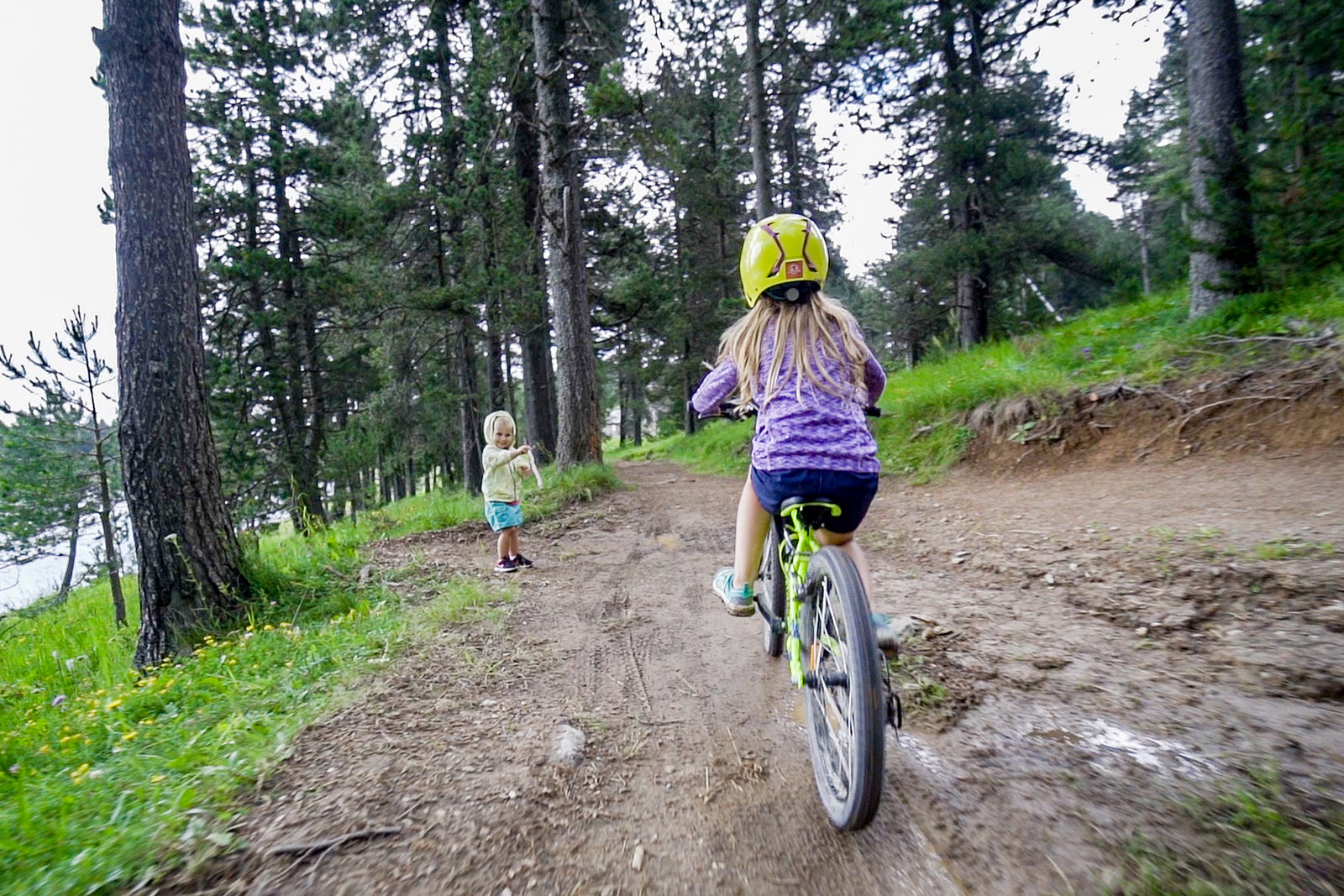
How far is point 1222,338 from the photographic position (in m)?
6.14

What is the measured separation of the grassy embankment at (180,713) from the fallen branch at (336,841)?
0.19m

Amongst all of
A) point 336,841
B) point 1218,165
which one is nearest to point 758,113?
point 1218,165

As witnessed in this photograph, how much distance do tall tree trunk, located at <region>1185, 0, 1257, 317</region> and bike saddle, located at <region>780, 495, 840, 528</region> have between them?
7.04 metres

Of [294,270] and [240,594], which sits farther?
[294,270]

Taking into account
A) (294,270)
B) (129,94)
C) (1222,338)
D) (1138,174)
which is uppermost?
(1138,174)

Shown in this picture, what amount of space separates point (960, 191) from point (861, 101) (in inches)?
112

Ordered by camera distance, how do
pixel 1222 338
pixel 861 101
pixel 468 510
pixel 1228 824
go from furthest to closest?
pixel 861 101 < pixel 468 510 < pixel 1222 338 < pixel 1228 824

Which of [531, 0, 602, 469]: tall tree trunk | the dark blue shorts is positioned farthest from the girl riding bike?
[531, 0, 602, 469]: tall tree trunk

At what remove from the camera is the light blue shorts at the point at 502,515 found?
566 cm

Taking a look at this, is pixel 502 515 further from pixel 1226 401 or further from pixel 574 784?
pixel 1226 401

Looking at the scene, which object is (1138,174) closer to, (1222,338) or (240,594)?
(1222,338)

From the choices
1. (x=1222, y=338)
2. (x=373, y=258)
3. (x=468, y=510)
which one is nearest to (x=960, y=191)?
(x=1222, y=338)

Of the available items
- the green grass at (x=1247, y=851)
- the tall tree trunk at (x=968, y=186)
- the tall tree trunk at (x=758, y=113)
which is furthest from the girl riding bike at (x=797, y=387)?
the tall tree trunk at (x=968, y=186)

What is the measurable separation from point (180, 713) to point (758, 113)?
12.9m
